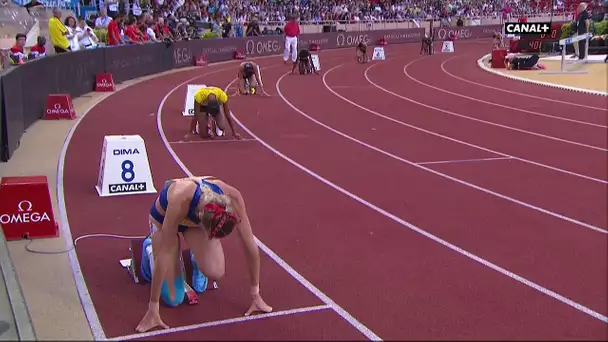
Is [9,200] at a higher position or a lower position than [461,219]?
higher

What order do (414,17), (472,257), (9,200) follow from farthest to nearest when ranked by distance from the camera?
1. (414,17)
2. (9,200)
3. (472,257)

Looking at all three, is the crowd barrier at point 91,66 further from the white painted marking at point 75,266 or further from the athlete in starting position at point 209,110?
the athlete in starting position at point 209,110

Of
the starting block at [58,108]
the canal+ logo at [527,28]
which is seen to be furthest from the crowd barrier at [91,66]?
the canal+ logo at [527,28]

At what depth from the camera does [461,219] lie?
24.3ft

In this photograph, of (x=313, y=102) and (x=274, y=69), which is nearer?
(x=313, y=102)

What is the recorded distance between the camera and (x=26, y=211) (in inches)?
261

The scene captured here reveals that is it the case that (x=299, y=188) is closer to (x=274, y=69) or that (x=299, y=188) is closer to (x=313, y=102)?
(x=313, y=102)

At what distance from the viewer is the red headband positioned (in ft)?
13.2

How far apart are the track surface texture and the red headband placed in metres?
0.92

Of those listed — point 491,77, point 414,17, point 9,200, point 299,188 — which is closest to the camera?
point 9,200

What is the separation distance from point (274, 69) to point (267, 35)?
390 inches

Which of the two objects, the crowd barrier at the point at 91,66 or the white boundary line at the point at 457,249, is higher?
the crowd barrier at the point at 91,66

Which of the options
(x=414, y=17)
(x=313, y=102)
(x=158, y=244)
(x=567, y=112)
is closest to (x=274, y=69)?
(x=313, y=102)

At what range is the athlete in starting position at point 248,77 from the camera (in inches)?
685
